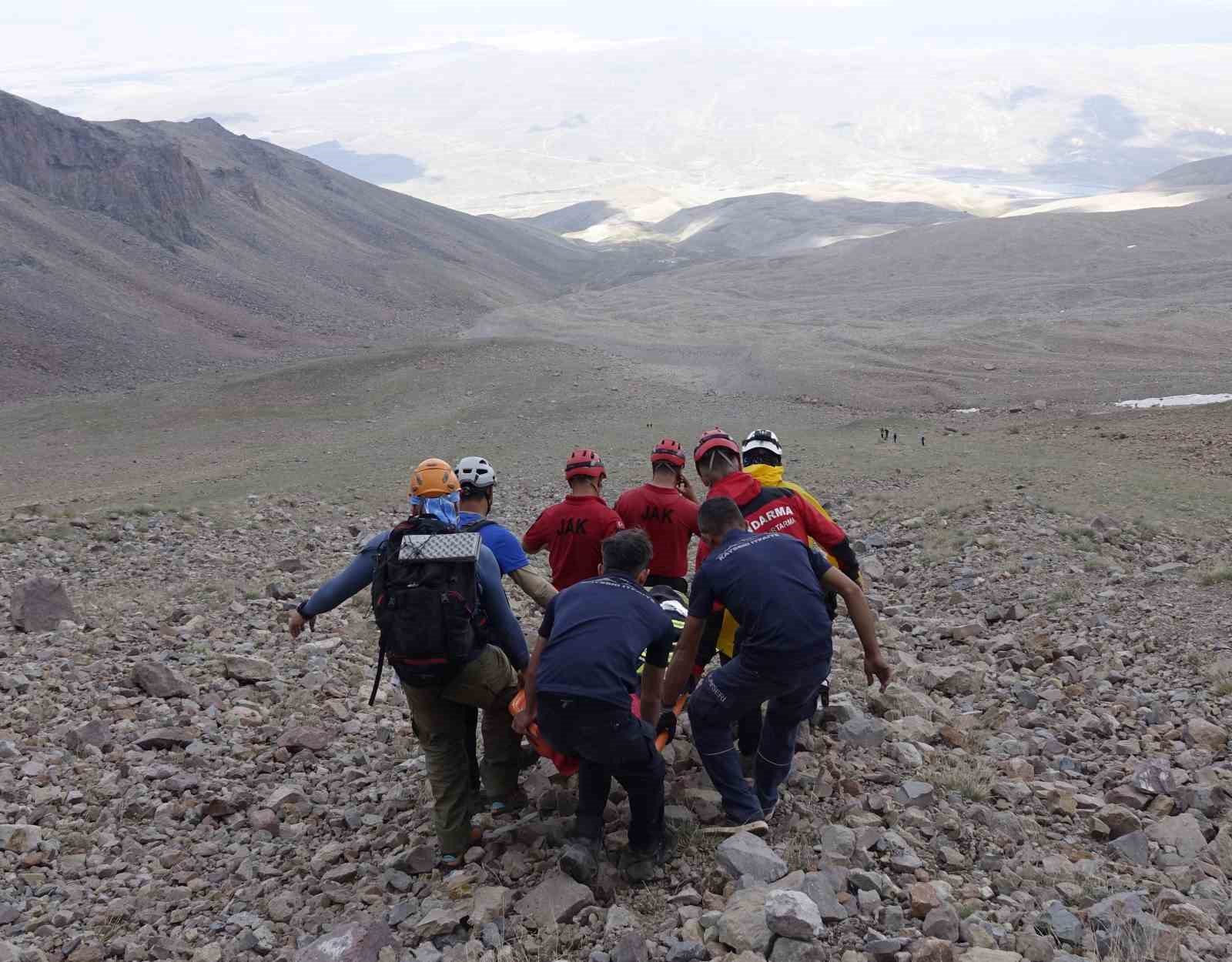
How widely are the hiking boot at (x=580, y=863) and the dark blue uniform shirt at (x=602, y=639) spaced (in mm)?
748

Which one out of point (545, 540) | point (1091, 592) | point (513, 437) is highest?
point (545, 540)

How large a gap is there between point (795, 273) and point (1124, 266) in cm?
2093

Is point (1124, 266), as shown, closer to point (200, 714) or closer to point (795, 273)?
point (795, 273)

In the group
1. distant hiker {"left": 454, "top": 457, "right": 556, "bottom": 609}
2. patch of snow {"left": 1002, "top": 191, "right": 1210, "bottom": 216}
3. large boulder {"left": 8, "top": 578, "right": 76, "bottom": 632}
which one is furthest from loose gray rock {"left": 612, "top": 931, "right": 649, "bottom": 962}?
patch of snow {"left": 1002, "top": 191, "right": 1210, "bottom": 216}

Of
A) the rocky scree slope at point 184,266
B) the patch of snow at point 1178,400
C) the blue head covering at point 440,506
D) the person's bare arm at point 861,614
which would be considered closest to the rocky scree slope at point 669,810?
the person's bare arm at point 861,614

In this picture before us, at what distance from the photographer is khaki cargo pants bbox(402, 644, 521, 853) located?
5.07 m

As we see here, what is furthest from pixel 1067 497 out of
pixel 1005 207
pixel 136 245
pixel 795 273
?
pixel 1005 207

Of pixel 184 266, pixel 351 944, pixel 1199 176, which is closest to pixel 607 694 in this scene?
pixel 351 944

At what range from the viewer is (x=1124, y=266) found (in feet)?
207

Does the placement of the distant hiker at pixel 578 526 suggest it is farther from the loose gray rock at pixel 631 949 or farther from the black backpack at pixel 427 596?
the loose gray rock at pixel 631 949

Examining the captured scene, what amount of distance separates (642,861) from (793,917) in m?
0.92

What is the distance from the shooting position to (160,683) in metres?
7.32

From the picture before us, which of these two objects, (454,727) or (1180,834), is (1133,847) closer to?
(1180,834)

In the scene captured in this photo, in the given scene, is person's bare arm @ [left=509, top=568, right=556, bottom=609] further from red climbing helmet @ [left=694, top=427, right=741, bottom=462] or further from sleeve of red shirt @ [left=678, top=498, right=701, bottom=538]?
sleeve of red shirt @ [left=678, top=498, right=701, bottom=538]
